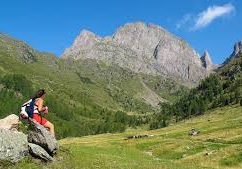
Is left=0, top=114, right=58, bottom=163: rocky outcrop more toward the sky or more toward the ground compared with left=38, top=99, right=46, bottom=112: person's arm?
more toward the ground

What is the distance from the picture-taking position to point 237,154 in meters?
52.0

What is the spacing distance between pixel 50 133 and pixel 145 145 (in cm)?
5551

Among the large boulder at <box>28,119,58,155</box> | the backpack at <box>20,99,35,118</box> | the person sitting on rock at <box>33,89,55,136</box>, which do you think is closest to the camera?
the large boulder at <box>28,119,58,155</box>

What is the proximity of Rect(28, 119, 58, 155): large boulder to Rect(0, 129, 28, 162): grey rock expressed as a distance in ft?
2.31

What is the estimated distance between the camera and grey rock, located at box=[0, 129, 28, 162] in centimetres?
3039

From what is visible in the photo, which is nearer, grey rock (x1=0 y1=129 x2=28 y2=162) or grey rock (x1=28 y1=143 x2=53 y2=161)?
grey rock (x1=0 y1=129 x2=28 y2=162)

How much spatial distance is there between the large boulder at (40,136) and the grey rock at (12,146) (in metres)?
0.70

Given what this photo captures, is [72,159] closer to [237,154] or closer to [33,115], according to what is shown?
[33,115]

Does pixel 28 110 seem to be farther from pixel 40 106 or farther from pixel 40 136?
pixel 40 136

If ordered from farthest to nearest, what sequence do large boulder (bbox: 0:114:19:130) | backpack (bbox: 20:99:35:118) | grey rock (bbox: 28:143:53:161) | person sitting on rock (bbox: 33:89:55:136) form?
large boulder (bbox: 0:114:19:130)
backpack (bbox: 20:99:35:118)
person sitting on rock (bbox: 33:89:55:136)
grey rock (bbox: 28:143:53:161)

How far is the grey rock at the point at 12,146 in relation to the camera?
1197 inches

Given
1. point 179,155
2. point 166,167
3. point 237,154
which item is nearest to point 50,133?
point 166,167

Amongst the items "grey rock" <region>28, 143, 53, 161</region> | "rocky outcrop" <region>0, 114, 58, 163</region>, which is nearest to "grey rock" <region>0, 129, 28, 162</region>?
"rocky outcrop" <region>0, 114, 58, 163</region>

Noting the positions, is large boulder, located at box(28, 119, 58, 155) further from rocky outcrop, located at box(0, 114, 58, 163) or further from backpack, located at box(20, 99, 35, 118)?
backpack, located at box(20, 99, 35, 118)
